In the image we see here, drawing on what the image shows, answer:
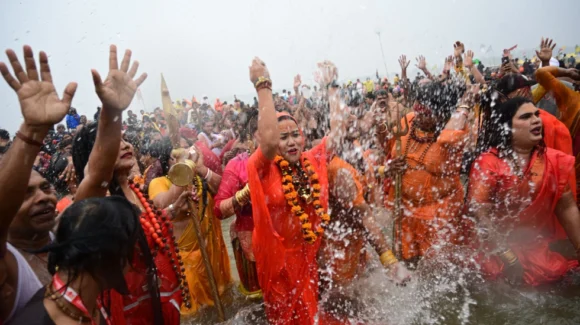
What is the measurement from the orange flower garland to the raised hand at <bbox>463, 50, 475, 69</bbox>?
416 cm

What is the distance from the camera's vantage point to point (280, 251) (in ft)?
9.88

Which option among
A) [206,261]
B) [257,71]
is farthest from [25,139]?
[206,261]

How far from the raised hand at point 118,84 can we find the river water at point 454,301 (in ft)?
7.65

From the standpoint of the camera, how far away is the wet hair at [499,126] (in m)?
3.59

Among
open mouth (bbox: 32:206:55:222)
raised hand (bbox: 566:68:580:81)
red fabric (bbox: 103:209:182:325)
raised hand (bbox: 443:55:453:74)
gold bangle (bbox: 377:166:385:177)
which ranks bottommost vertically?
gold bangle (bbox: 377:166:385:177)

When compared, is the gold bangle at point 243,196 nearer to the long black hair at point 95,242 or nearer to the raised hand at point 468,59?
the long black hair at point 95,242

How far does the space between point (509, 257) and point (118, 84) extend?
359 cm

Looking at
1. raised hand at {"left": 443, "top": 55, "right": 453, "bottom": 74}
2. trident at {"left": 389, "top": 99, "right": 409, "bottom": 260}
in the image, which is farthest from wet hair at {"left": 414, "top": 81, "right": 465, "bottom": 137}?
raised hand at {"left": 443, "top": 55, "right": 453, "bottom": 74}

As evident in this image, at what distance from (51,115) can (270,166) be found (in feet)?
5.27

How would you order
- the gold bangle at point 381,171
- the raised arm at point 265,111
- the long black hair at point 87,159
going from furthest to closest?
the gold bangle at point 381,171 → the raised arm at point 265,111 → the long black hair at point 87,159

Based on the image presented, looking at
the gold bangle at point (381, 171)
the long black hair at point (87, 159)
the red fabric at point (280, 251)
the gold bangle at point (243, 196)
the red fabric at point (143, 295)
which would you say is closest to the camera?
the red fabric at point (143, 295)

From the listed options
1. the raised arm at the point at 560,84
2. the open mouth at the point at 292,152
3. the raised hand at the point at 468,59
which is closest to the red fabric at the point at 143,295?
the open mouth at the point at 292,152

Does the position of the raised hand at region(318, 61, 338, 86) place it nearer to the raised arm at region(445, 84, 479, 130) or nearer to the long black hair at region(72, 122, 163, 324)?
the raised arm at region(445, 84, 479, 130)

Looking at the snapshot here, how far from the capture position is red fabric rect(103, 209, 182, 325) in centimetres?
232
